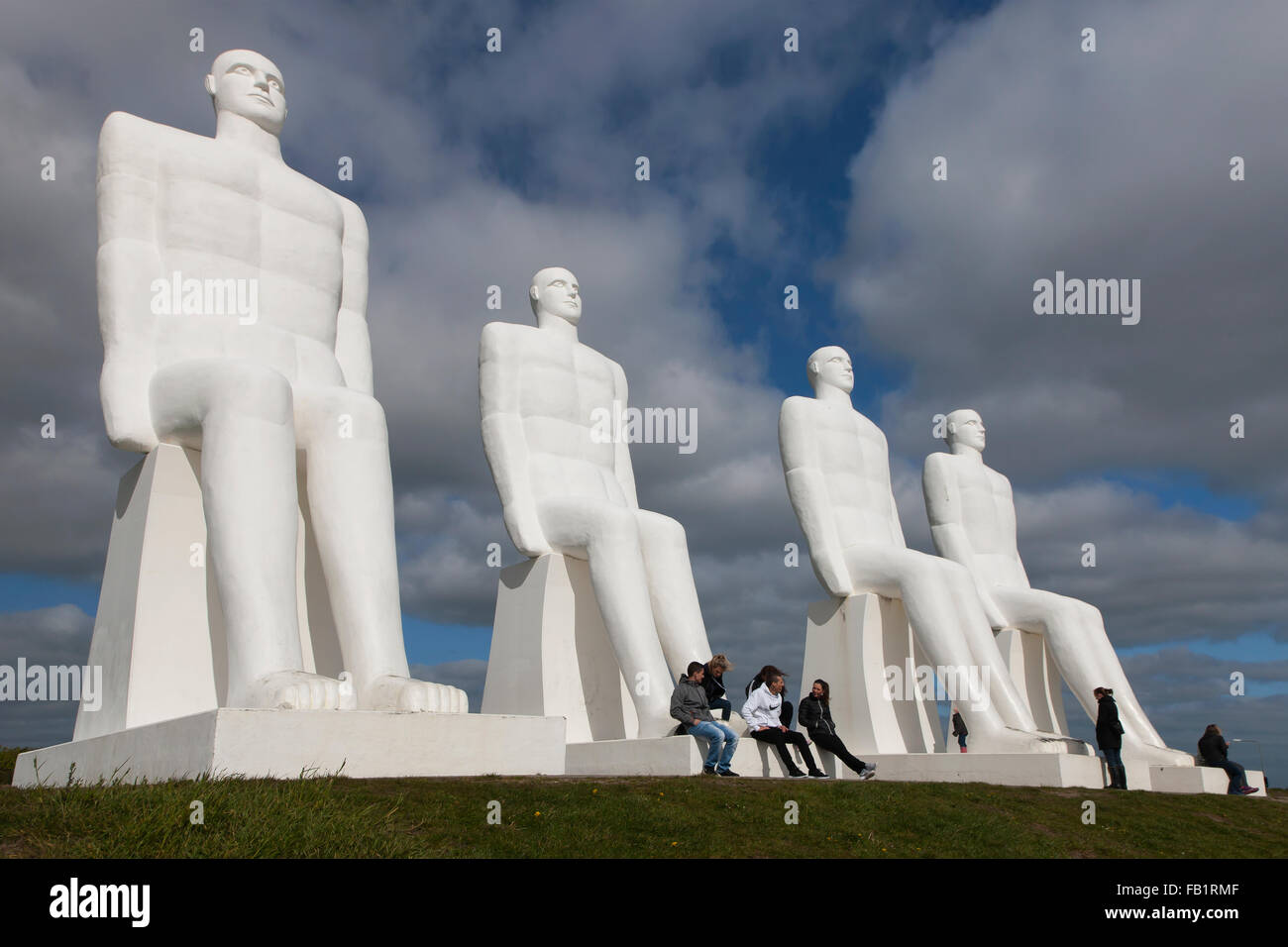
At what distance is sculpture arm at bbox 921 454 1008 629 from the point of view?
50.4 ft

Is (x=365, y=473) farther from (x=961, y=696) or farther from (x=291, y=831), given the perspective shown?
(x=961, y=696)

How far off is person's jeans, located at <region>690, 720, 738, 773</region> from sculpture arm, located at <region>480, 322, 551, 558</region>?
2816mm

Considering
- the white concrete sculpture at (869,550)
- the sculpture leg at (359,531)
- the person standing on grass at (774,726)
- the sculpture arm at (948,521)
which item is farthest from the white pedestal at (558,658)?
the sculpture arm at (948,521)

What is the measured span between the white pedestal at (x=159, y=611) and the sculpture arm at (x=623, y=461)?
4.92 m

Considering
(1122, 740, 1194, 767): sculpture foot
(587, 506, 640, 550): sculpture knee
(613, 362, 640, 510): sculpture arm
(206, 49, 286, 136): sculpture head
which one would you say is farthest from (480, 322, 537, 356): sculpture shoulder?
(1122, 740, 1194, 767): sculpture foot

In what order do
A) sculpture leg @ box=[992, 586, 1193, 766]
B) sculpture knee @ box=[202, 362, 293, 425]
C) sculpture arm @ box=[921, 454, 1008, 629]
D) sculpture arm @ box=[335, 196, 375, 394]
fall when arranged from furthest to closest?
sculpture arm @ box=[921, 454, 1008, 629] → sculpture leg @ box=[992, 586, 1193, 766] → sculpture arm @ box=[335, 196, 375, 394] → sculpture knee @ box=[202, 362, 293, 425]

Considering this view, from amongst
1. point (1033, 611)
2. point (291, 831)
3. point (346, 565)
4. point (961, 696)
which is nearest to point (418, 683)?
point (346, 565)

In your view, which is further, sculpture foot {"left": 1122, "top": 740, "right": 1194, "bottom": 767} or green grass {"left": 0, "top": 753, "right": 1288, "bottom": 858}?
sculpture foot {"left": 1122, "top": 740, "right": 1194, "bottom": 767}

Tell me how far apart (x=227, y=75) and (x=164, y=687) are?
15.9 ft

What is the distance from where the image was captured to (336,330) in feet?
31.2

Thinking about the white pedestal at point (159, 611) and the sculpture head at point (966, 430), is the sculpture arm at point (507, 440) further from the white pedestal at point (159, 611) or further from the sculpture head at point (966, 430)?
the sculpture head at point (966, 430)

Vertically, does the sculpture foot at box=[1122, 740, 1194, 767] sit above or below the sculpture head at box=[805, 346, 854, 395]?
below

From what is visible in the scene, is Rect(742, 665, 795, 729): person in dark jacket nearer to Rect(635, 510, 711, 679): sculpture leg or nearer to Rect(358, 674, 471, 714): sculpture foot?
Rect(635, 510, 711, 679): sculpture leg

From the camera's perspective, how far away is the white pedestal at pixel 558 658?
435 inches
